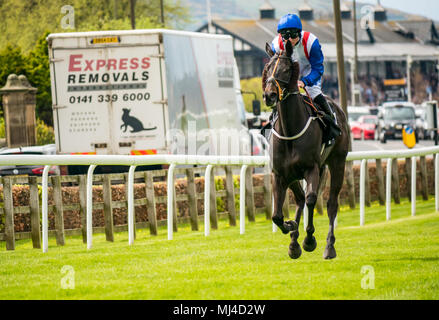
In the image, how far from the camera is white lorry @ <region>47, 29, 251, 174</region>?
1908 cm

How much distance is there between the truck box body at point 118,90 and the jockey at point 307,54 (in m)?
8.95

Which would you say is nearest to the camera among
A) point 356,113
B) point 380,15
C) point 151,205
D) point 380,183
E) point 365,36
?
point 151,205

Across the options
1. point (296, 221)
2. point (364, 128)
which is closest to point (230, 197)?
point (296, 221)

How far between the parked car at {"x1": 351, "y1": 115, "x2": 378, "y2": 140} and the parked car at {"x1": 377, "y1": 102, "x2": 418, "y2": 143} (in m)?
1.81

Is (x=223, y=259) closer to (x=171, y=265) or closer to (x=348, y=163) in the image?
(x=171, y=265)

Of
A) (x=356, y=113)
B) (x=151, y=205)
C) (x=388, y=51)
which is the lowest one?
(x=151, y=205)

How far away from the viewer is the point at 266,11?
99.1 meters

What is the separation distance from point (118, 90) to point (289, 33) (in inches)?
396

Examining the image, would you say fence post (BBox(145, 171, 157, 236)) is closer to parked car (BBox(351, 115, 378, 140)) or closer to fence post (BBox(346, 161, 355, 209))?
fence post (BBox(346, 161, 355, 209))

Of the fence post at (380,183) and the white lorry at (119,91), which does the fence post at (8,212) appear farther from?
the fence post at (380,183)

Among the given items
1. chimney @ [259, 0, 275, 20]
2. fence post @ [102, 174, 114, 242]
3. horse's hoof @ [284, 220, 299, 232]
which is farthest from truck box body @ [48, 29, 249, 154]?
chimney @ [259, 0, 275, 20]

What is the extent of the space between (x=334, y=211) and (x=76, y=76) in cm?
970

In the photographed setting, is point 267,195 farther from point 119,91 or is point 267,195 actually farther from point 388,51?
point 388,51

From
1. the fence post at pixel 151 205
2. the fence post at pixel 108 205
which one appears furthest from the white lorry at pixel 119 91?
the fence post at pixel 108 205
